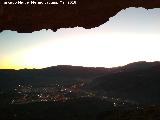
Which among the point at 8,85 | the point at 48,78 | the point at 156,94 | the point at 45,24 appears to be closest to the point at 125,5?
the point at 45,24

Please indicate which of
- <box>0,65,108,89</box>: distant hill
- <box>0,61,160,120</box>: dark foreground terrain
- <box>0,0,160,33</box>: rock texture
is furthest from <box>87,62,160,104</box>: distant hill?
<box>0,0,160,33</box>: rock texture

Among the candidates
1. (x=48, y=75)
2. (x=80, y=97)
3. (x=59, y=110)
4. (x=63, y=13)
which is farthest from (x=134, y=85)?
(x=63, y=13)

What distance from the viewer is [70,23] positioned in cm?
257

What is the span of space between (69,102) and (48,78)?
2902 cm

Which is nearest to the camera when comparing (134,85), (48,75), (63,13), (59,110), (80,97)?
(63,13)

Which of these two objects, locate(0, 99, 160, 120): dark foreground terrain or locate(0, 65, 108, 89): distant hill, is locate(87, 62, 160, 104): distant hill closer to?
locate(0, 99, 160, 120): dark foreground terrain

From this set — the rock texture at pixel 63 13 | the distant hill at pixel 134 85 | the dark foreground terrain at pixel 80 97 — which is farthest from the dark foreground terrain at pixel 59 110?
the rock texture at pixel 63 13

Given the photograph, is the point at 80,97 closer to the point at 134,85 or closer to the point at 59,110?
the point at 59,110

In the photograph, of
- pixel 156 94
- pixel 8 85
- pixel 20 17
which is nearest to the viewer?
pixel 20 17

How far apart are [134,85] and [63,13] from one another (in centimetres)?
4126

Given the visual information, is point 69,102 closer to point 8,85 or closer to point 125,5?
point 8,85

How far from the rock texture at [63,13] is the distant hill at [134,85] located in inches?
1397

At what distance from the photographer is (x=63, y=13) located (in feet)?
8.04

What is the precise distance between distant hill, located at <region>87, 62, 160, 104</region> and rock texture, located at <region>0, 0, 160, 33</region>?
35.5 m
